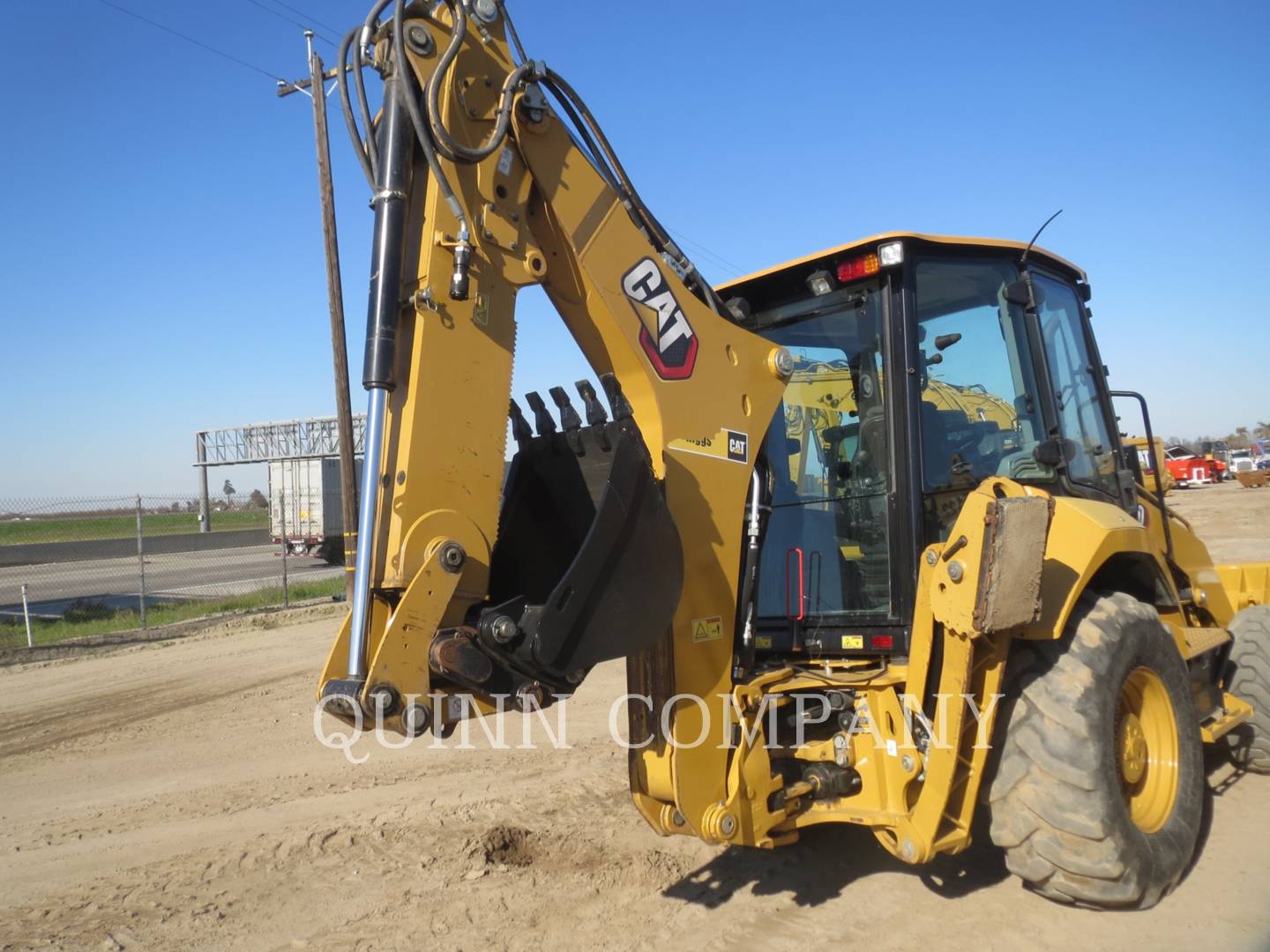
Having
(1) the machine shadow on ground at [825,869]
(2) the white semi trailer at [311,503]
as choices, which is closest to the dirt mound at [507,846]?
(1) the machine shadow on ground at [825,869]

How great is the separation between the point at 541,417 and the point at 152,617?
1246 centimetres

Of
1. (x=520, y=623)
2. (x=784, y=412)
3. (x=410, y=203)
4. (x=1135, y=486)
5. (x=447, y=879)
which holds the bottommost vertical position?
(x=447, y=879)

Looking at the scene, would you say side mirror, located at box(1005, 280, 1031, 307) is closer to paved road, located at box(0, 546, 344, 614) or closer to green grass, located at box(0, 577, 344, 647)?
green grass, located at box(0, 577, 344, 647)

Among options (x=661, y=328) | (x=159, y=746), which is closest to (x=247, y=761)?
(x=159, y=746)

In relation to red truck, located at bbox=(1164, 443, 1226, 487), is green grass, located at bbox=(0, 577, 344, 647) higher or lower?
lower

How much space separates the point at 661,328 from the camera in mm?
3352

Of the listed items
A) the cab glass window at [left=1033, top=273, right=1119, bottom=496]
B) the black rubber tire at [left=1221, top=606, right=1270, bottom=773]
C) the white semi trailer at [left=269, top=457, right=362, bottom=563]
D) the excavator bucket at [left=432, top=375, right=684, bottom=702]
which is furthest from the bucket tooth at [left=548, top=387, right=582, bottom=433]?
the white semi trailer at [left=269, top=457, right=362, bottom=563]

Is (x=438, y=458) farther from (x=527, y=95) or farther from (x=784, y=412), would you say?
(x=784, y=412)

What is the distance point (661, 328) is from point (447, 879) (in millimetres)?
2575

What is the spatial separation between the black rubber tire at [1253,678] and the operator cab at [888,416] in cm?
159

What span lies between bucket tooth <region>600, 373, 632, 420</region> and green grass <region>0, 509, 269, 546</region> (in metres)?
11.8

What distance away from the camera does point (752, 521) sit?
3.70m

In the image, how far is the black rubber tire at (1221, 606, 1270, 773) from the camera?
5.23 m

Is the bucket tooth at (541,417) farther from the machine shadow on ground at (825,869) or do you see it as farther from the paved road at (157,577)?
the paved road at (157,577)
